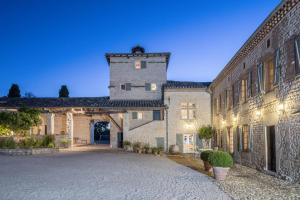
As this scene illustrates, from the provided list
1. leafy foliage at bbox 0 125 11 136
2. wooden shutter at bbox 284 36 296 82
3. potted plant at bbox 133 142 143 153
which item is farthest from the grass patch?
leafy foliage at bbox 0 125 11 136

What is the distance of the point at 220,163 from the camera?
11.2 meters

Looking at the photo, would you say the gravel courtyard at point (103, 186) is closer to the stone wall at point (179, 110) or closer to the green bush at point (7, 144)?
the green bush at point (7, 144)

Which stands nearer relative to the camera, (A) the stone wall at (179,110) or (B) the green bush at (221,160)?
(B) the green bush at (221,160)

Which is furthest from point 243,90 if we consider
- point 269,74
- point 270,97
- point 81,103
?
point 81,103

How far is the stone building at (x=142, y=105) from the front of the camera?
29.0m

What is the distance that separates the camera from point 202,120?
2923cm

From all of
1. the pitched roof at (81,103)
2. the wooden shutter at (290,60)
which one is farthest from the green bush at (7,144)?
the wooden shutter at (290,60)

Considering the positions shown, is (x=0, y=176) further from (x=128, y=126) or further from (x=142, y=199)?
(x=128, y=126)

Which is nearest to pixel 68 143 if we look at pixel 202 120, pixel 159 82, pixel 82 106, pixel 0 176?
pixel 82 106

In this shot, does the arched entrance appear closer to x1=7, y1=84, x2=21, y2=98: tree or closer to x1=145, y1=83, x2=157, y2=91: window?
x1=7, y1=84, x2=21, y2=98: tree

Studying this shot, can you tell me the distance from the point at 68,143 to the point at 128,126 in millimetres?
6095

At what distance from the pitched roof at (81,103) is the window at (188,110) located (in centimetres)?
201

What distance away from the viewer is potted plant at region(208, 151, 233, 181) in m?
11.1

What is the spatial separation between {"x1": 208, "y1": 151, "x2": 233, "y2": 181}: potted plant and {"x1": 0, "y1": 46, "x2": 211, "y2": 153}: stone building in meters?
17.0
